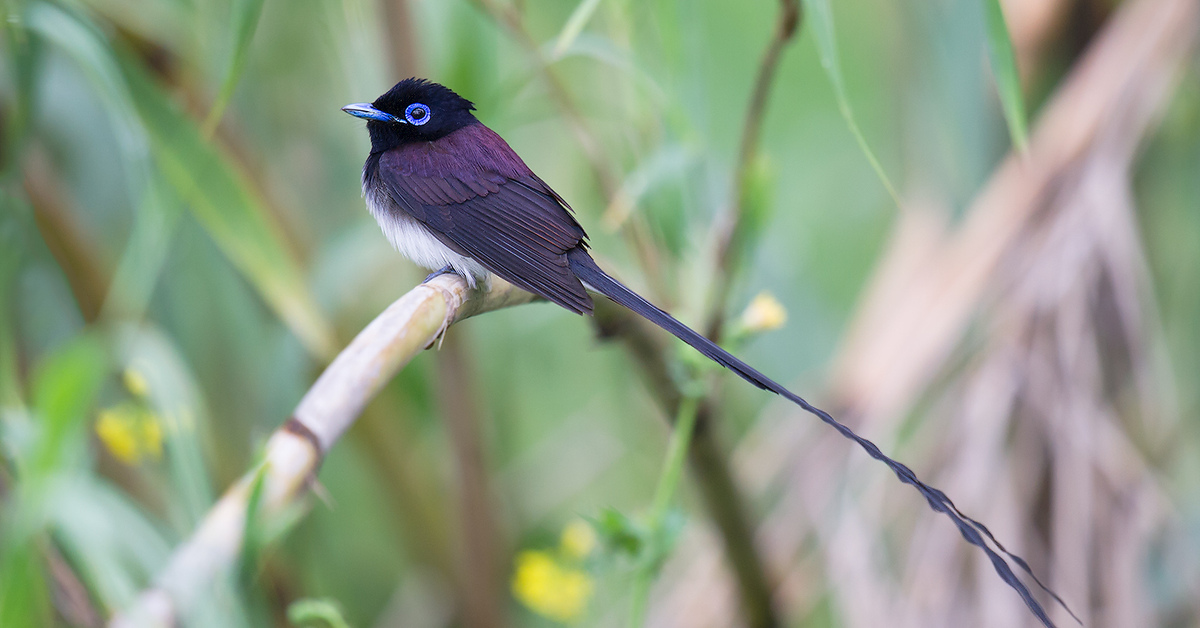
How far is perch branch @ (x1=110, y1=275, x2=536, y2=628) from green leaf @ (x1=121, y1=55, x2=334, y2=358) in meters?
0.76

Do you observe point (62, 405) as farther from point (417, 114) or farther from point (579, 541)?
point (579, 541)

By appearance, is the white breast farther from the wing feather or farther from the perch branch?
the perch branch

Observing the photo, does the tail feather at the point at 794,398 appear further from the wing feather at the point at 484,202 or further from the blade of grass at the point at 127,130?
the blade of grass at the point at 127,130

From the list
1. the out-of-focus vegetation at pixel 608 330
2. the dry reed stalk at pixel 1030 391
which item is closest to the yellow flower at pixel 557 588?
the out-of-focus vegetation at pixel 608 330

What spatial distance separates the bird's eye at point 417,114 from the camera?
5.51 ft

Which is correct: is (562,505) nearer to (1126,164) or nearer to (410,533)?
(410,533)

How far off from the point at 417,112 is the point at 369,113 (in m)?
0.12

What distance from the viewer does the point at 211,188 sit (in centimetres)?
168

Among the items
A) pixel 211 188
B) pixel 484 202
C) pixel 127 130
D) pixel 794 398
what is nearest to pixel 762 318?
pixel 794 398

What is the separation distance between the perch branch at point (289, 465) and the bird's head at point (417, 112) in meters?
0.73

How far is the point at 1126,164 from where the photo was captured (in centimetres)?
202

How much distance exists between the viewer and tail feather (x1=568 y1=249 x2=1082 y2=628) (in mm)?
1078

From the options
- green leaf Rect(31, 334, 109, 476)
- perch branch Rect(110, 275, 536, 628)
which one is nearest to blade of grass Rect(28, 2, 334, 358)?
green leaf Rect(31, 334, 109, 476)

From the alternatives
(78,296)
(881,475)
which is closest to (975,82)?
(881,475)
